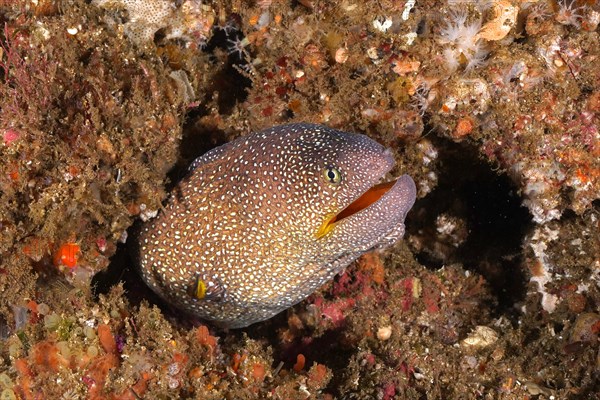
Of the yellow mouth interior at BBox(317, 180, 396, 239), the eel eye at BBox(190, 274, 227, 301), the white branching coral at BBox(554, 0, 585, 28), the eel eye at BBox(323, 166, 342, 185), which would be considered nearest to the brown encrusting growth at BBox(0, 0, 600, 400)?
the white branching coral at BBox(554, 0, 585, 28)

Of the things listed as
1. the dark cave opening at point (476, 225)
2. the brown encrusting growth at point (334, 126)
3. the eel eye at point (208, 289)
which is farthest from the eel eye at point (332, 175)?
the dark cave opening at point (476, 225)

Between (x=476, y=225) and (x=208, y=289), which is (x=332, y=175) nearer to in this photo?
(x=208, y=289)

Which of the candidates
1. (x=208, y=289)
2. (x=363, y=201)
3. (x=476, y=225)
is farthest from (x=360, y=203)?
(x=476, y=225)

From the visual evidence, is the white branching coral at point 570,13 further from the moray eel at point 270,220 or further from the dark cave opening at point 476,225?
the moray eel at point 270,220

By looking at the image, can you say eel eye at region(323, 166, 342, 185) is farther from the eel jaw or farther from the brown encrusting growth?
the brown encrusting growth

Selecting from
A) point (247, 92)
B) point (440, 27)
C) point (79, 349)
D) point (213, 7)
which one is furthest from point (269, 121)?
point (79, 349)

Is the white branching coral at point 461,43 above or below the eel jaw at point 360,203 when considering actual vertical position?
above
